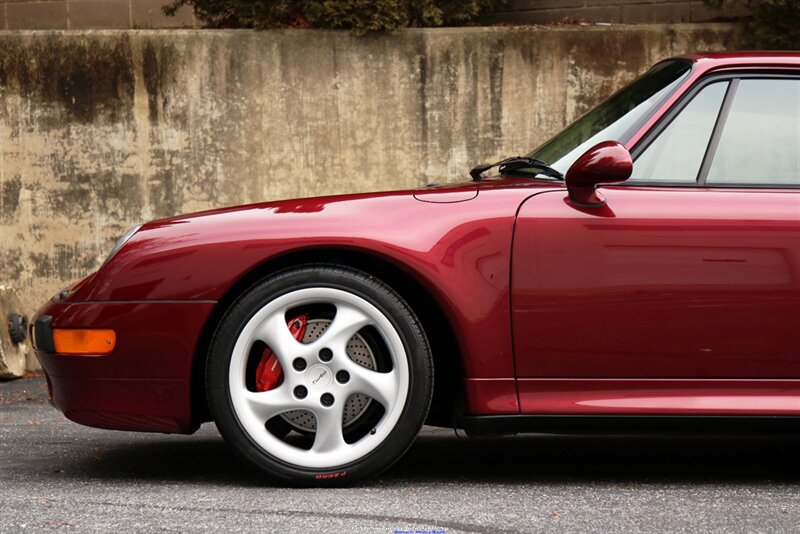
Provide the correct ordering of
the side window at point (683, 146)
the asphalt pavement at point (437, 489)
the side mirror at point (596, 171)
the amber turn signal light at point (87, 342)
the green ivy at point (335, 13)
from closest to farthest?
the asphalt pavement at point (437, 489), the side mirror at point (596, 171), the amber turn signal light at point (87, 342), the side window at point (683, 146), the green ivy at point (335, 13)

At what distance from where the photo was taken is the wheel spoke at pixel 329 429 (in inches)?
155

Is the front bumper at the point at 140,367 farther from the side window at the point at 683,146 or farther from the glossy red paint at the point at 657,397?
the side window at the point at 683,146

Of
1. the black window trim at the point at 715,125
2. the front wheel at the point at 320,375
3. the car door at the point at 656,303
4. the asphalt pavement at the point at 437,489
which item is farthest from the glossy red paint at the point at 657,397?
the black window trim at the point at 715,125

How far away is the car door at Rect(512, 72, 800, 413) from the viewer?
3.95 m

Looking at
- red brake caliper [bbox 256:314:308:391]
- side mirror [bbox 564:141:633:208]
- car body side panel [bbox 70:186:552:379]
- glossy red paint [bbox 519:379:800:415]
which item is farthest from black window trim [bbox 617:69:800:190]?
red brake caliper [bbox 256:314:308:391]

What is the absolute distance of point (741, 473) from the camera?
4441 mm

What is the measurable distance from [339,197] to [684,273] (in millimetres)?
1135

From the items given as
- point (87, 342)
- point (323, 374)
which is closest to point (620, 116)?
point (323, 374)

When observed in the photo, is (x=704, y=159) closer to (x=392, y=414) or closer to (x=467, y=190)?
(x=467, y=190)

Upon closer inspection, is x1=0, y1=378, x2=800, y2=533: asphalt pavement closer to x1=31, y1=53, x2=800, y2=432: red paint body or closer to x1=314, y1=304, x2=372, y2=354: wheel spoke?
x1=31, y1=53, x2=800, y2=432: red paint body

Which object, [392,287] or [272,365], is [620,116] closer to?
[392,287]

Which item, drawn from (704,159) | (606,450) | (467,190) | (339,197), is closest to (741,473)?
(606,450)

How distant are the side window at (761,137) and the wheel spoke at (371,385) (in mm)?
1248

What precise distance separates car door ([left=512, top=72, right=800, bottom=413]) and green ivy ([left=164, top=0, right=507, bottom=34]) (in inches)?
182
